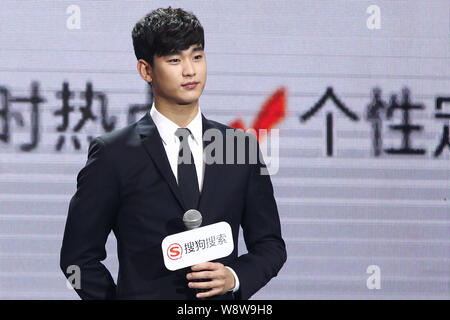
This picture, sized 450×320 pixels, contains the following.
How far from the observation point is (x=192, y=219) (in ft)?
5.65

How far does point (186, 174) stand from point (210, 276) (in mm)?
333

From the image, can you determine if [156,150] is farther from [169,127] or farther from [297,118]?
[297,118]

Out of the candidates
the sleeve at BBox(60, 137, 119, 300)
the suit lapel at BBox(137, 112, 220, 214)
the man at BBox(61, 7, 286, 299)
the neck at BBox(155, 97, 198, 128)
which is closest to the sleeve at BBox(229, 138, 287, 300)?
the man at BBox(61, 7, 286, 299)

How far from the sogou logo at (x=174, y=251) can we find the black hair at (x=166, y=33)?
1.93 ft

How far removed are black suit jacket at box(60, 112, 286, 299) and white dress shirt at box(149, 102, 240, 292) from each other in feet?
0.11

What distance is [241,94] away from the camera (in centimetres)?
298

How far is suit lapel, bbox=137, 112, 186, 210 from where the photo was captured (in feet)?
6.10

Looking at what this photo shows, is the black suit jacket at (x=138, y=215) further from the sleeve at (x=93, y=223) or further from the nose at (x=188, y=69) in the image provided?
the nose at (x=188, y=69)

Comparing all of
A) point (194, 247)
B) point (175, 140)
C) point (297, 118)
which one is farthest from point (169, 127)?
point (297, 118)

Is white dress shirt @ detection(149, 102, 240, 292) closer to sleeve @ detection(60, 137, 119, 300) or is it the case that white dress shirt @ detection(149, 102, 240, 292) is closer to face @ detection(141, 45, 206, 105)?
face @ detection(141, 45, 206, 105)

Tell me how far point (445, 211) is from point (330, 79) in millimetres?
810

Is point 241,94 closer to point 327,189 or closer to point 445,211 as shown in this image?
point 327,189

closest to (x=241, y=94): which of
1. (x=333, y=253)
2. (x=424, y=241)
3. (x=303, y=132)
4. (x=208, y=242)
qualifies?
(x=303, y=132)

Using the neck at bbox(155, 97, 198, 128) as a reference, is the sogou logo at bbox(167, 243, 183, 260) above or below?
below
